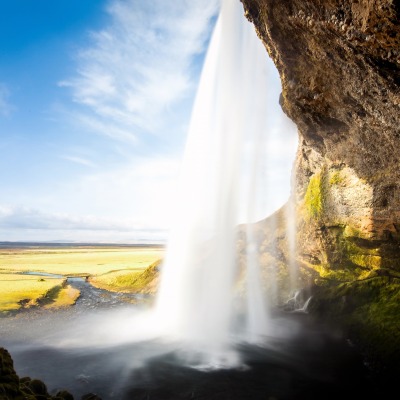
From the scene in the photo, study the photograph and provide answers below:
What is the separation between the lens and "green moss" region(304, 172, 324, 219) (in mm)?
34594

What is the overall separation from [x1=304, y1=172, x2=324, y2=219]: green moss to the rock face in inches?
4.9

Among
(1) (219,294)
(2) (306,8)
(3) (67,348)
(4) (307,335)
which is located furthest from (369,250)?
(3) (67,348)

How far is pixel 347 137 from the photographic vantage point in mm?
26750

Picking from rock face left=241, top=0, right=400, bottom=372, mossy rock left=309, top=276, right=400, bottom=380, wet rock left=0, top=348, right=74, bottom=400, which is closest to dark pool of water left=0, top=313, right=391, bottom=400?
mossy rock left=309, top=276, right=400, bottom=380

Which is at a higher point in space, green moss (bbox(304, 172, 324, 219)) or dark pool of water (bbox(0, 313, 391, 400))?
green moss (bbox(304, 172, 324, 219))

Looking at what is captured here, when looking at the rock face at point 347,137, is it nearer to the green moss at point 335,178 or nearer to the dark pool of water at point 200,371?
the green moss at point 335,178

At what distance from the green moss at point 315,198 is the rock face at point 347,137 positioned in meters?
0.12

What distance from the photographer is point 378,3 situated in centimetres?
1234

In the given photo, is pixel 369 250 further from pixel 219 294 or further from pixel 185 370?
pixel 185 370

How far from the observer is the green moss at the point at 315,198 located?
3459cm

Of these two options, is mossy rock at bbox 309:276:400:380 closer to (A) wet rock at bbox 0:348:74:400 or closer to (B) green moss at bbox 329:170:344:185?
(B) green moss at bbox 329:170:344:185

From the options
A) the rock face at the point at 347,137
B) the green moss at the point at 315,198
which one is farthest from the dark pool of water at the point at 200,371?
the green moss at the point at 315,198

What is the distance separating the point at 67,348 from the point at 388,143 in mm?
28372

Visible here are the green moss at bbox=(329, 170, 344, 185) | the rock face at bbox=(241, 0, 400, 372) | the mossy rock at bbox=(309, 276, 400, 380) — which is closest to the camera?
the rock face at bbox=(241, 0, 400, 372)
